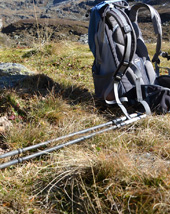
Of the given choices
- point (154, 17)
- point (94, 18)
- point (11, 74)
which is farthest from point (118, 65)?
point (11, 74)

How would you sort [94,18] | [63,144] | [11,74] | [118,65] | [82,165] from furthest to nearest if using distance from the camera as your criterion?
1. [11,74]
2. [94,18]
3. [118,65]
4. [63,144]
5. [82,165]

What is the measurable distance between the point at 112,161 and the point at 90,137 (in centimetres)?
66

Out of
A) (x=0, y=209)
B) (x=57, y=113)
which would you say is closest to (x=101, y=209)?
(x=0, y=209)

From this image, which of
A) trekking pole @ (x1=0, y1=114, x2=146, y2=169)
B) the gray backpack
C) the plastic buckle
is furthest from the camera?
the gray backpack

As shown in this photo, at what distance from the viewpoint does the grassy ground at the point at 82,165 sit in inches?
67.4

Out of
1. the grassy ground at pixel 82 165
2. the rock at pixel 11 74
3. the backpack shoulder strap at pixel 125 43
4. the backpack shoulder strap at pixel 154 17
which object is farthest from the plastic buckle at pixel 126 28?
the rock at pixel 11 74

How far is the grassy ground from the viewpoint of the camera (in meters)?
1.71

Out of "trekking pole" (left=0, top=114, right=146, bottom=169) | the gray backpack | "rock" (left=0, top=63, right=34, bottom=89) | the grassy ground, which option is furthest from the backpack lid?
"rock" (left=0, top=63, right=34, bottom=89)

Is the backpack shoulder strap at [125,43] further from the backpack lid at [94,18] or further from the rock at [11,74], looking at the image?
the rock at [11,74]

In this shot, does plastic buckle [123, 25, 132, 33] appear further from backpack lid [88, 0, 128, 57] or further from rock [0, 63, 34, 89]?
rock [0, 63, 34, 89]

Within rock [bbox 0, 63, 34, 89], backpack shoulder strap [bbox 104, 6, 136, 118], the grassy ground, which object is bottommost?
the grassy ground

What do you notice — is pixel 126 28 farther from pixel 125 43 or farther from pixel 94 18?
pixel 94 18

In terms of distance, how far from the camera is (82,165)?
1.94 metres

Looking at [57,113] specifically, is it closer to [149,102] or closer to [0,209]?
[149,102]
